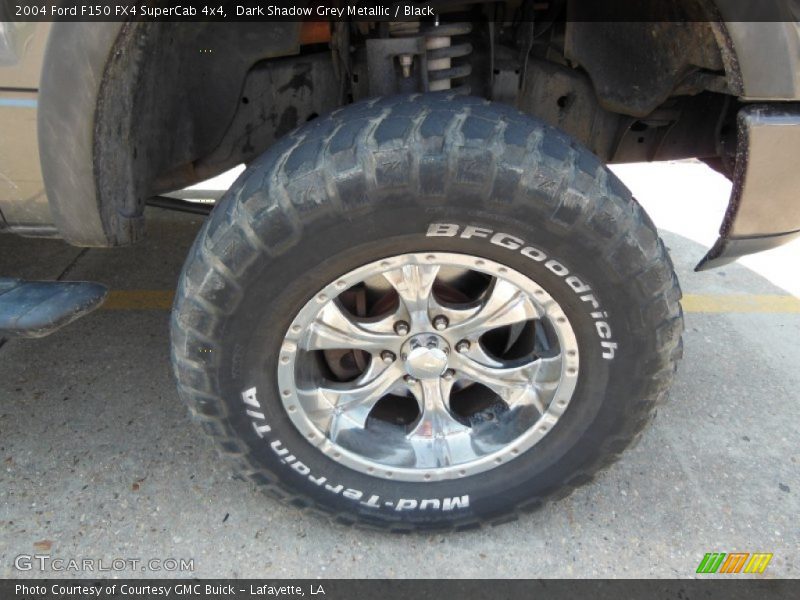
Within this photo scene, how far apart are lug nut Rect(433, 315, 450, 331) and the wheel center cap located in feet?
0.11

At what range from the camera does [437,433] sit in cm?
200

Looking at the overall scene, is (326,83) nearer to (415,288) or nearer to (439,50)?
Answer: (439,50)

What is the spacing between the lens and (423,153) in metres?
1.50

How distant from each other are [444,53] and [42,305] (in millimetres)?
1451

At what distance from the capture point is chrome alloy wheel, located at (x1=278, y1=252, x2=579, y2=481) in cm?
172

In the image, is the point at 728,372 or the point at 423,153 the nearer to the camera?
the point at 423,153

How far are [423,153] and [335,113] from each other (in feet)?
1.26

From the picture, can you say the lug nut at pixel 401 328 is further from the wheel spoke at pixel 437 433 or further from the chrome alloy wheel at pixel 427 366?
the wheel spoke at pixel 437 433

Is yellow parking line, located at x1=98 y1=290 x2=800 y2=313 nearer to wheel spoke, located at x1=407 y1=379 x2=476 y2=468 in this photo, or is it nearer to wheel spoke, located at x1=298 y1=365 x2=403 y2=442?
wheel spoke, located at x1=298 y1=365 x2=403 y2=442

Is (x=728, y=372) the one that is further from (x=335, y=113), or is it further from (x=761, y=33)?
(x=335, y=113)

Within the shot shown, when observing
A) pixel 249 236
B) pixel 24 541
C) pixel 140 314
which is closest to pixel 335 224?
pixel 249 236

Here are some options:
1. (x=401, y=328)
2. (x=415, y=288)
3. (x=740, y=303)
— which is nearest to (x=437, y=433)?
(x=401, y=328)

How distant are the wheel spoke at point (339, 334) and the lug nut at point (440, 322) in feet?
0.42
